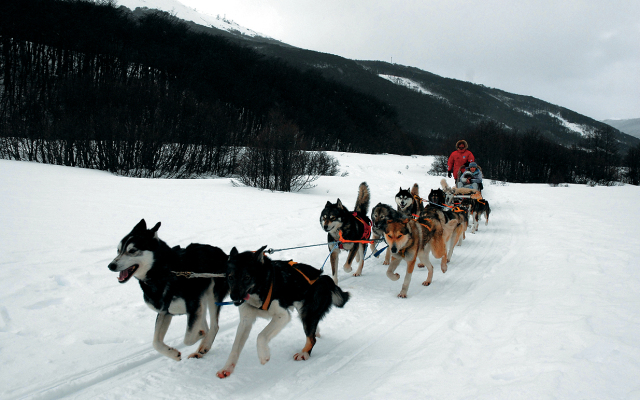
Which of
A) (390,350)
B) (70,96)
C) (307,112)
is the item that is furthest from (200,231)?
(307,112)

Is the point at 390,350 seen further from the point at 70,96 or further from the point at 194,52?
the point at 194,52

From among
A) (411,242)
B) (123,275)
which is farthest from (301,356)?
(411,242)

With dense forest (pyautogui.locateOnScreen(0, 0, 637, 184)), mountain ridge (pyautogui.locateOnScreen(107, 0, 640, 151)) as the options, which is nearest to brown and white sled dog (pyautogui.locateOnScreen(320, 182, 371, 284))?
dense forest (pyautogui.locateOnScreen(0, 0, 637, 184))

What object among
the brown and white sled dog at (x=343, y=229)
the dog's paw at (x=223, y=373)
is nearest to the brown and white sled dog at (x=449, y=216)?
the brown and white sled dog at (x=343, y=229)

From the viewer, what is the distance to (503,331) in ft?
10.9

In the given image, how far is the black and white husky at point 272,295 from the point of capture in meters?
2.67

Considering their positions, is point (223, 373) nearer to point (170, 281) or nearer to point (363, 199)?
point (170, 281)

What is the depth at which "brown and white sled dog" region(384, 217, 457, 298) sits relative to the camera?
4.48 meters

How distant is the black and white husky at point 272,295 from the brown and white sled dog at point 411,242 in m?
1.44

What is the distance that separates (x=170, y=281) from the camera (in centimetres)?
281

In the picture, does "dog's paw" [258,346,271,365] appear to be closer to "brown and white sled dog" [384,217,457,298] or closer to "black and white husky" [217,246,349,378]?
"black and white husky" [217,246,349,378]

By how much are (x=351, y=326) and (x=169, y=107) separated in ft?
66.2

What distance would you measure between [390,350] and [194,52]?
136ft

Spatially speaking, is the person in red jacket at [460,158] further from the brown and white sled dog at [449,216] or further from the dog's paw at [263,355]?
the dog's paw at [263,355]
